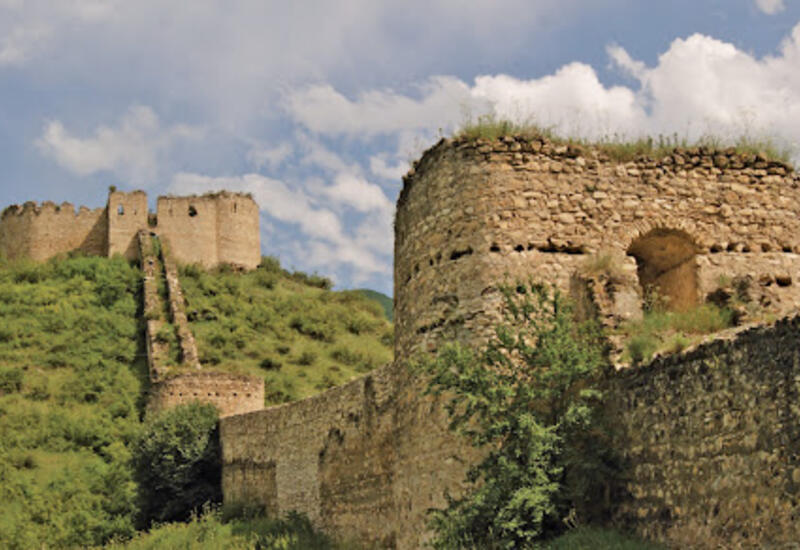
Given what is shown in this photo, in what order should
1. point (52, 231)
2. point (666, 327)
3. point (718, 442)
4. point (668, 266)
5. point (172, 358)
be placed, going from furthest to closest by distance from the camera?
point (52, 231), point (172, 358), point (668, 266), point (666, 327), point (718, 442)

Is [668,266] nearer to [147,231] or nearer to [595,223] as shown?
[595,223]

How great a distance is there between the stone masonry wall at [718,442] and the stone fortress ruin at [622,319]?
0.01 metres

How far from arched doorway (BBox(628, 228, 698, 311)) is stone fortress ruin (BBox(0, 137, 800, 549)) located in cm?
2

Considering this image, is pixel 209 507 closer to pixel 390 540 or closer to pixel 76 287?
pixel 390 540

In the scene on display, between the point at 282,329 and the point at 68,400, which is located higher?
the point at 282,329

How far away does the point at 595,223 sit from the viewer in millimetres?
10328

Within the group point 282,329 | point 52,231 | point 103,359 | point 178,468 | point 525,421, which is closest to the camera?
point 525,421

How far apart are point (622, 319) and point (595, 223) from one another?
1.22 meters

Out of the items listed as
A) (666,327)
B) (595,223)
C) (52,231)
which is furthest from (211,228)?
(666,327)

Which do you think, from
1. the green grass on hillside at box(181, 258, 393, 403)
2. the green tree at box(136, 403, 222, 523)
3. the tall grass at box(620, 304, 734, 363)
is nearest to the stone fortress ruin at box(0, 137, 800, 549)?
the tall grass at box(620, 304, 734, 363)

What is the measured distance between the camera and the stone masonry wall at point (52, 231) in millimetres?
46375

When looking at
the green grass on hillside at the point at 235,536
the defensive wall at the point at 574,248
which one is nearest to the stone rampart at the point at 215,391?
the green grass on hillside at the point at 235,536

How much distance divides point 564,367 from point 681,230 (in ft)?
8.32

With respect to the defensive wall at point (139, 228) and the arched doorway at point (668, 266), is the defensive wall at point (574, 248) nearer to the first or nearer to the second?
the arched doorway at point (668, 266)
